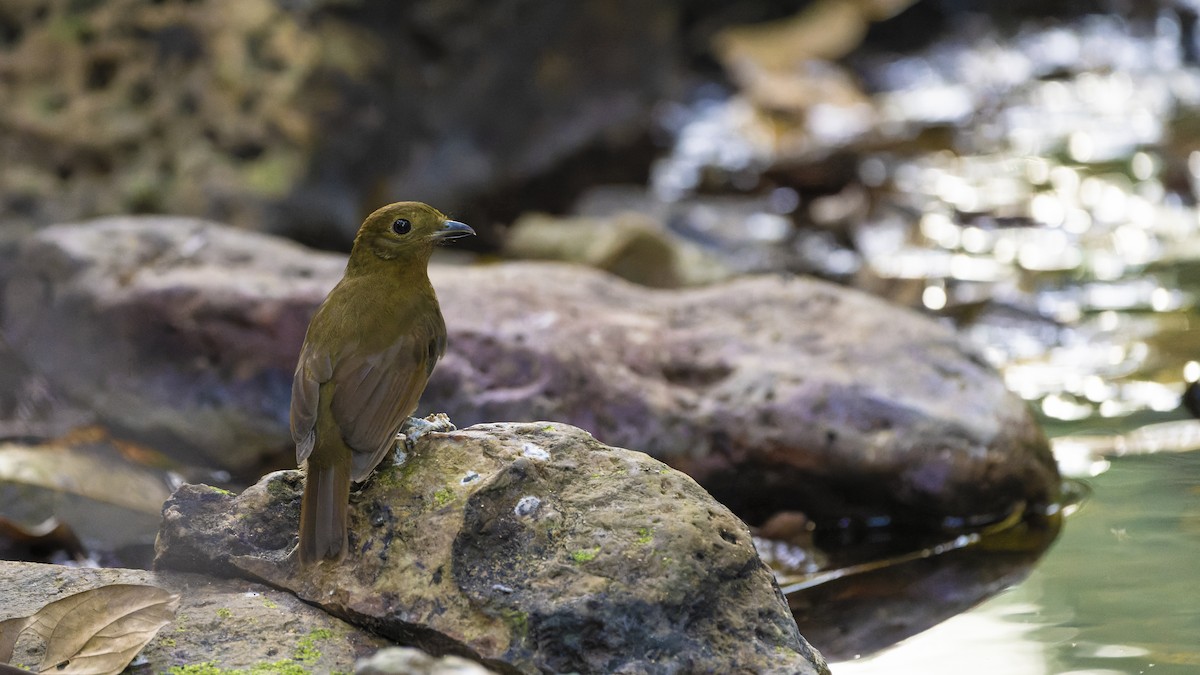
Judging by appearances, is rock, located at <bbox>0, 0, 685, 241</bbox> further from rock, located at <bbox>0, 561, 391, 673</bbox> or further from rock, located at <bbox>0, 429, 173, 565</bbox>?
rock, located at <bbox>0, 561, 391, 673</bbox>

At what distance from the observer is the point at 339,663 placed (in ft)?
8.91

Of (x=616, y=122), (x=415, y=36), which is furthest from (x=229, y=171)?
(x=616, y=122)

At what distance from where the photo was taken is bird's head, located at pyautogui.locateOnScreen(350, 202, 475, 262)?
360cm

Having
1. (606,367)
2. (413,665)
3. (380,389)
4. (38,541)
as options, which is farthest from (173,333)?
(413,665)

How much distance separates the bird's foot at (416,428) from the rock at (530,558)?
39 mm

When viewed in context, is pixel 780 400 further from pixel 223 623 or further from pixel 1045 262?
pixel 1045 262

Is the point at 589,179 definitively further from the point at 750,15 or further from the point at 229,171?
the point at 750,15

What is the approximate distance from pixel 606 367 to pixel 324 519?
2.17m

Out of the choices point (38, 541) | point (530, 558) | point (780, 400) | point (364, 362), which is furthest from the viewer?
point (780, 400)

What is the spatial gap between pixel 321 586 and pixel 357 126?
5697 millimetres

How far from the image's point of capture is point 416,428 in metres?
3.21

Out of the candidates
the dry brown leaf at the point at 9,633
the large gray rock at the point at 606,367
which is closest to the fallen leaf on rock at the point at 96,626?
the dry brown leaf at the point at 9,633

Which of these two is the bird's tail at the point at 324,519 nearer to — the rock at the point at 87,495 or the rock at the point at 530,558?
the rock at the point at 530,558

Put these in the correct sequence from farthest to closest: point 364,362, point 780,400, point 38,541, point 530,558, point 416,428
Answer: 1. point 780,400
2. point 38,541
3. point 364,362
4. point 416,428
5. point 530,558
